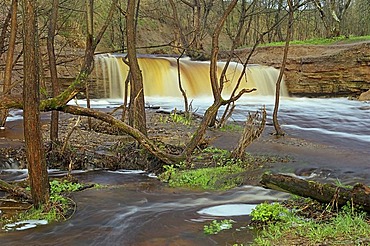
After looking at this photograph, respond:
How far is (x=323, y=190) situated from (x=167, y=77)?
659 inches

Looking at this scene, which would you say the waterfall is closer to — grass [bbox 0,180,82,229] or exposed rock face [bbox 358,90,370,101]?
exposed rock face [bbox 358,90,370,101]

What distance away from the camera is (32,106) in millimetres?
4648

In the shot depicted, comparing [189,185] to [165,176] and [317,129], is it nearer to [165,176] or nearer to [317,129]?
[165,176]

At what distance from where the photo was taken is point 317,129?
12.9 meters

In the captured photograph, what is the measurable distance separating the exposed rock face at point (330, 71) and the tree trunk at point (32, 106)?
60.4 feet

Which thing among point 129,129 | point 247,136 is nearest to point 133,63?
point 129,129

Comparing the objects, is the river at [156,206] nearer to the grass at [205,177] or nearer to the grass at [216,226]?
the grass at [216,226]

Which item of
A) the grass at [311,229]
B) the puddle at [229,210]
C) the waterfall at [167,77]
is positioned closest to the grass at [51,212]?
the puddle at [229,210]

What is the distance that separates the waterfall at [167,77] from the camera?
19.7 meters

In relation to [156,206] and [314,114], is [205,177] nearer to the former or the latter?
[156,206]

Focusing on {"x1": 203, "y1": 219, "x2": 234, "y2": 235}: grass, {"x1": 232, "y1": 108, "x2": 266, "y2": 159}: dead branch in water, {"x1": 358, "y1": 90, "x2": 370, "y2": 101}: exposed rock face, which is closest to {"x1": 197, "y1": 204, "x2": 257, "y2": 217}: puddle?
{"x1": 203, "y1": 219, "x2": 234, "y2": 235}: grass

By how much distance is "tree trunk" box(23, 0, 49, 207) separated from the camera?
4531mm

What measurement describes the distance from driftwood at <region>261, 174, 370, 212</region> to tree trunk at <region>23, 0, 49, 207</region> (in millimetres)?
2571

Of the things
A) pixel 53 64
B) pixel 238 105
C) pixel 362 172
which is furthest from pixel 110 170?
pixel 238 105
